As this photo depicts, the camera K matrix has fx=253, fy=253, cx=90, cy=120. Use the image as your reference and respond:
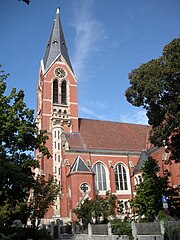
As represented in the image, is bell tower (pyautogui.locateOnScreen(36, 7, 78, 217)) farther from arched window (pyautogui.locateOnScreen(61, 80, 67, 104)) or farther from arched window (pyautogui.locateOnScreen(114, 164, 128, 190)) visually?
arched window (pyautogui.locateOnScreen(114, 164, 128, 190))

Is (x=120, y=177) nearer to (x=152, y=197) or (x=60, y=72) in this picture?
(x=152, y=197)

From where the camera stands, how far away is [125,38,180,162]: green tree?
16.2m

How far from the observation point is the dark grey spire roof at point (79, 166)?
33319 mm

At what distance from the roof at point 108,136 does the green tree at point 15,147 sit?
56.5 feet

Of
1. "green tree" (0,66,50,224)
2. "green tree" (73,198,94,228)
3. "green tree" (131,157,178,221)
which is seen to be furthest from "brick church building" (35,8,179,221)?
"green tree" (0,66,50,224)

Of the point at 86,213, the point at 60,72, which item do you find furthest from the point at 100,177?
the point at 60,72

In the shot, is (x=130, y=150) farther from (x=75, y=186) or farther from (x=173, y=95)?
(x=173, y=95)

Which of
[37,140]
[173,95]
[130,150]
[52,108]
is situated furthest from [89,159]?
[173,95]

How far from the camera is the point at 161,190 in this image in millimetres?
20953

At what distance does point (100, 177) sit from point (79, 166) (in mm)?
4694

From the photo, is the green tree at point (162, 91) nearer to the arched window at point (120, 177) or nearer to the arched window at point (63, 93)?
the arched window at point (120, 177)

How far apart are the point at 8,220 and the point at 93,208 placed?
855cm

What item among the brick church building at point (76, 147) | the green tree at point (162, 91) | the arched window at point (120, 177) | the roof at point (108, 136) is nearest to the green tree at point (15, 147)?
the green tree at point (162, 91)

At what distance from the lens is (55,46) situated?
153 feet
